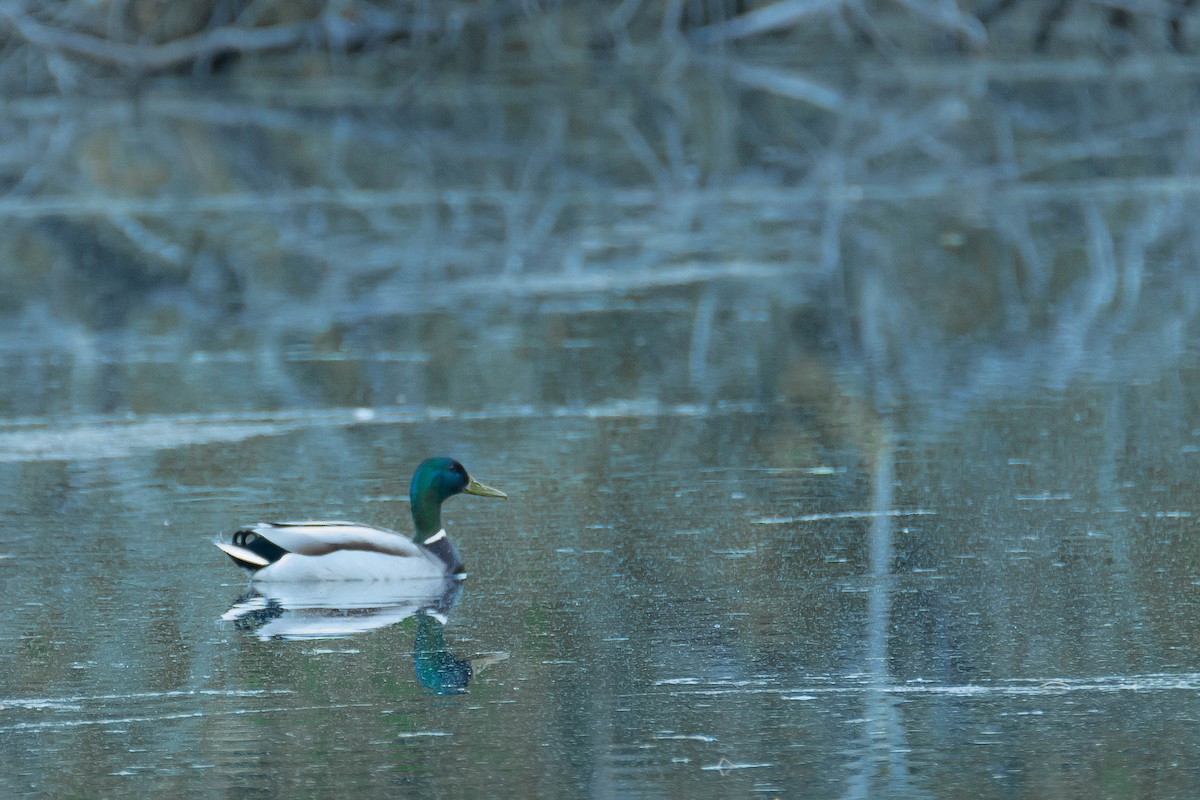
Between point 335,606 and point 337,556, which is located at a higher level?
point 337,556

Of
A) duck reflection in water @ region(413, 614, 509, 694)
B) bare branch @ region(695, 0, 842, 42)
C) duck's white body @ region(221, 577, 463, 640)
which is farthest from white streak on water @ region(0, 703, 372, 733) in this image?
bare branch @ region(695, 0, 842, 42)

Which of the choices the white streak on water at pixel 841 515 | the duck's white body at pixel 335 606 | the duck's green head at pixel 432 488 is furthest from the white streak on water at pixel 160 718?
the white streak on water at pixel 841 515

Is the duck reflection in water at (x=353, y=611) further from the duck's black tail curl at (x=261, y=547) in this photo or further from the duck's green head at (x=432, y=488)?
the duck's green head at (x=432, y=488)

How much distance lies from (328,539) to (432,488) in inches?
17.7

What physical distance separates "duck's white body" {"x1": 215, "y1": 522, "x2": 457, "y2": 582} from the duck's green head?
0.16 metres

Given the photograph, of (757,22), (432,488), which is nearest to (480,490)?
(432,488)

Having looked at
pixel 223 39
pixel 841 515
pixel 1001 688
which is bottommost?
pixel 1001 688

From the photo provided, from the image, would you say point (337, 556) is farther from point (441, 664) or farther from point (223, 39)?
point (223, 39)

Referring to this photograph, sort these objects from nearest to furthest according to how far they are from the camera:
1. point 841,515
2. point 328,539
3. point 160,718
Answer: point 160,718 < point 328,539 < point 841,515

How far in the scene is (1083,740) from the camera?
5.69 m

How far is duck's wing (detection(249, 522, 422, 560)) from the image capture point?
7551mm

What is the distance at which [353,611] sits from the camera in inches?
290

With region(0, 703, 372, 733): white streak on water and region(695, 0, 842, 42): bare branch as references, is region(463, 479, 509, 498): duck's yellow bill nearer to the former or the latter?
region(0, 703, 372, 733): white streak on water

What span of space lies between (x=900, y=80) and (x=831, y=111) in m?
5.53
